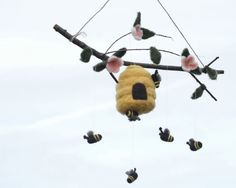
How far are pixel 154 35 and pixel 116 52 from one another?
0.45m

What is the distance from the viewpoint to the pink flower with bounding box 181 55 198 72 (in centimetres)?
570

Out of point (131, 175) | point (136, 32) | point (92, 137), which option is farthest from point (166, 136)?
point (136, 32)

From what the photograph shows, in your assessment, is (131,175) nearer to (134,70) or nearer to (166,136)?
(166,136)

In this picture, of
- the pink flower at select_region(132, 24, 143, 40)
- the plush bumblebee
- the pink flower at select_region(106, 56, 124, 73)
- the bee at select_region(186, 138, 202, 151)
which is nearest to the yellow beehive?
the plush bumblebee

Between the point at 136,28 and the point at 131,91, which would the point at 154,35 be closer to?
the point at 136,28

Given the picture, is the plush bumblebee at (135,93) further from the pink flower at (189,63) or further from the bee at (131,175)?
the bee at (131,175)

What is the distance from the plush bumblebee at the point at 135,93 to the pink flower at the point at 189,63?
0.40 m

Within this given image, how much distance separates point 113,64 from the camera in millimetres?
5582

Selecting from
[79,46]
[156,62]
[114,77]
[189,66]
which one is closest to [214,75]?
[189,66]

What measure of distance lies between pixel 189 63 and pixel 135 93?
677mm

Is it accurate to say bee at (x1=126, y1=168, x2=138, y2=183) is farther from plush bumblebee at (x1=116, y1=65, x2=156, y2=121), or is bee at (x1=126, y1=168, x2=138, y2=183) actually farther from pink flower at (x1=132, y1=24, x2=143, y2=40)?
pink flower at (x1=132, y1=24, x2=143, y2=40)

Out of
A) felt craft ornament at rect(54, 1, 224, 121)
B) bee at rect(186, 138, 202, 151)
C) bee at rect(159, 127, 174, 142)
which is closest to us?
felt craft ornament at rect(54, 1, 224, 121)

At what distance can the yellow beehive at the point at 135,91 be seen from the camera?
219 inches

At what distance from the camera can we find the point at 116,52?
18.4 ft
